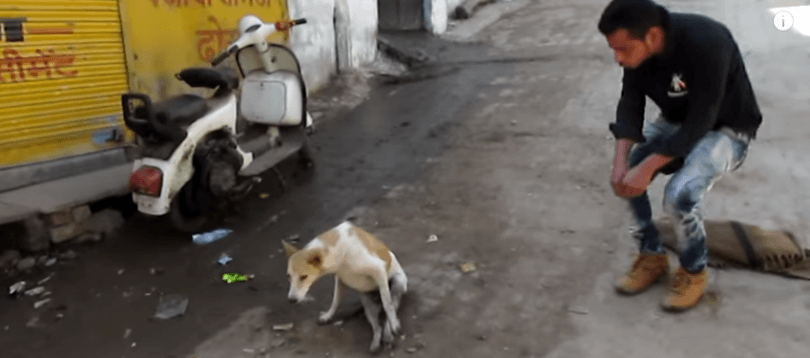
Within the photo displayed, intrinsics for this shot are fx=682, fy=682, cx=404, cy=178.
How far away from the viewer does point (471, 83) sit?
9.05 metres

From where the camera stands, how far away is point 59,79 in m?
5.36

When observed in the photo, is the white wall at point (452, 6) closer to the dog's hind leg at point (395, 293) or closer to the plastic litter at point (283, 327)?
the dog's hind leg at point (395, 293)

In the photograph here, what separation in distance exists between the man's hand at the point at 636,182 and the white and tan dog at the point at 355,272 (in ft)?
4.08

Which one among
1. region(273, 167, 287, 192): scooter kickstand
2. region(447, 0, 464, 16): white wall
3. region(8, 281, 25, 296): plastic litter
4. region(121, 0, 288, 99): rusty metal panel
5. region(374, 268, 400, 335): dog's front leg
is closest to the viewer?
region(374, 268, 400, 335): dog's front leg

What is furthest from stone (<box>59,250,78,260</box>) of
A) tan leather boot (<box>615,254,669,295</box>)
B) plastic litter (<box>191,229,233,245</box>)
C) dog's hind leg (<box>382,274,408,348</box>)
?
tan leather boot (<box>615,254,669,295</box>)

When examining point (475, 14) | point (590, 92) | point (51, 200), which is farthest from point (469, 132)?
point (475, 14)

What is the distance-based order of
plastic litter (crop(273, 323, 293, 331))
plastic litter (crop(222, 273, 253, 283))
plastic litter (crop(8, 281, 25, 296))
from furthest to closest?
1. plastic litter (crop(222, 273, 253, 283))
2. plastic litter (crop(8, 281, 25, 296))
3. plastic litter (crop(273, 323, 293, 331))

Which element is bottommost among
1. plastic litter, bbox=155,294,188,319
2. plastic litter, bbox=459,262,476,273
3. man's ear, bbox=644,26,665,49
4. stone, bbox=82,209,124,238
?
plastic litter, bbox=155,294,188,319

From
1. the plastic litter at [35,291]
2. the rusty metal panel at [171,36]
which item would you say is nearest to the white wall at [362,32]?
the rusty metal panel at [171,36]

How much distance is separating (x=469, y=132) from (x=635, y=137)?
363 cm

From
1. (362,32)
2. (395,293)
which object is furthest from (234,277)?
(362,32)

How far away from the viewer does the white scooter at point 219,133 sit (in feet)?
14.6

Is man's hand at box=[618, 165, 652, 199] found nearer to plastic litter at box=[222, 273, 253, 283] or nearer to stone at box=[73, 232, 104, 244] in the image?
plastic litter at box=[222, 273, 253, 283]

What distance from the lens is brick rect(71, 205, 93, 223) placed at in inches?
183
